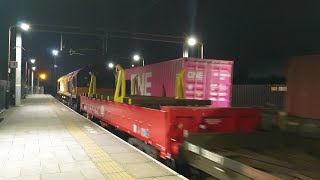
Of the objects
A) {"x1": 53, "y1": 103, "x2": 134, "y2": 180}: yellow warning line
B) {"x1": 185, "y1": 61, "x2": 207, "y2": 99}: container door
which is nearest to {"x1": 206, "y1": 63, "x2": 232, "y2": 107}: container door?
{"x1": 185, "y1": 61, "x2": 207, "y2": 99}: container door

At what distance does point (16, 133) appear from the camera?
11.2 m

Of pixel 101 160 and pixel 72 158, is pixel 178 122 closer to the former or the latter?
pixel 101 160

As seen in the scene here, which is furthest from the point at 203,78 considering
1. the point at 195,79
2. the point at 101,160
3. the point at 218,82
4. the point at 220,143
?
the point at 220,143

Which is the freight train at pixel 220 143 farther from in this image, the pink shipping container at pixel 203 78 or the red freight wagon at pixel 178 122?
the pink shipping container at pixel 203 78

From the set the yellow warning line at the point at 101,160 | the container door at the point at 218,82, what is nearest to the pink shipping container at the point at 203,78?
the container door at the point at 218,82

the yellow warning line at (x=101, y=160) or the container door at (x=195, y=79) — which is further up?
the container door at (x=195, y=79)

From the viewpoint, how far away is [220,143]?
243 inches

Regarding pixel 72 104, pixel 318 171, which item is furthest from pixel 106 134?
pixel 72 104

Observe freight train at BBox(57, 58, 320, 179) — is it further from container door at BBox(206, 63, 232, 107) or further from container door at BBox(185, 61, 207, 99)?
container door at BBox(206, 63, 232, 107)

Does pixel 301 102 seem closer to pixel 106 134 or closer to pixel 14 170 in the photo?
pixel 14 170

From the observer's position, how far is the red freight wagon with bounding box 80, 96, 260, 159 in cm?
648

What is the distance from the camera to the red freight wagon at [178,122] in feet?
21.3

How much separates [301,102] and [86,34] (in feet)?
68.3

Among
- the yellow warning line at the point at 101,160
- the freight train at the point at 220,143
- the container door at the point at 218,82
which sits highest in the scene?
the container door at the point at 218,82
